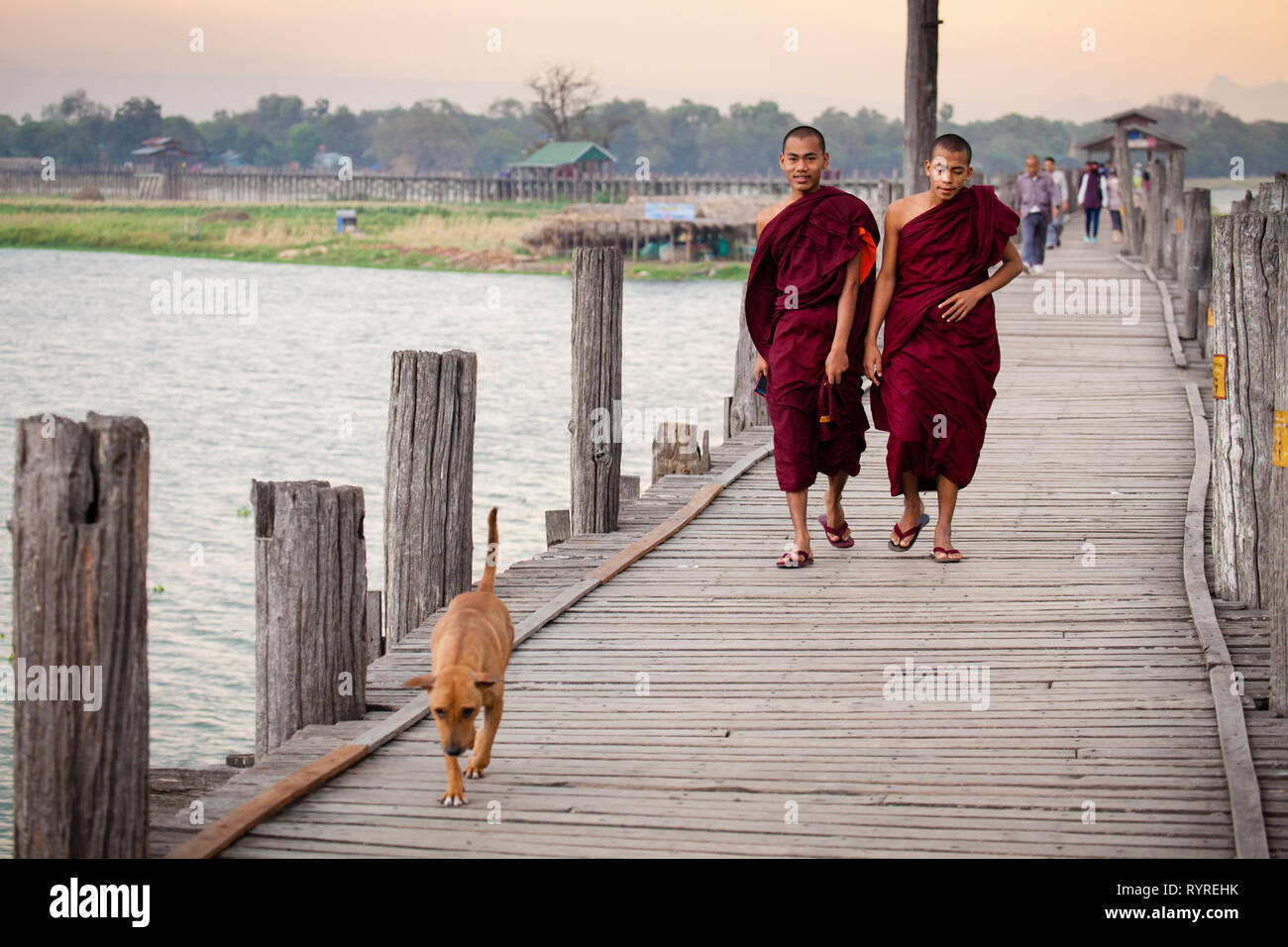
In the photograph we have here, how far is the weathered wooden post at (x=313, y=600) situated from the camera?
15.6ft

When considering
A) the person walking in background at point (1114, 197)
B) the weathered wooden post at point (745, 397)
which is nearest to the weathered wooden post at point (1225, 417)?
the weathered wooden post at point (745, 397)

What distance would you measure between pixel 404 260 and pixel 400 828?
54.2m

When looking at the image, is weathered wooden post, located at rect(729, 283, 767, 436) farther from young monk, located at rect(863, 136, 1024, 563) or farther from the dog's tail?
the dog's tail

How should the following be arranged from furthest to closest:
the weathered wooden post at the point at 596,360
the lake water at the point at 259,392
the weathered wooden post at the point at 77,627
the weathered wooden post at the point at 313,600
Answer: the lake water at the point at 259,392 → the weathered wooden post at the point at 596,360 → the weathered wooden post at the point at 313,600 → the weathered wooden post at the point at 77,627

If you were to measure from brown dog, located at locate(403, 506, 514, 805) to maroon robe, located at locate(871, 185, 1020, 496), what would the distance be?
255 cm

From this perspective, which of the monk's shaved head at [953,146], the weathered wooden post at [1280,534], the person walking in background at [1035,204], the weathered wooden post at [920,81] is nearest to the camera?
the weathered wooden post at [1280,534]

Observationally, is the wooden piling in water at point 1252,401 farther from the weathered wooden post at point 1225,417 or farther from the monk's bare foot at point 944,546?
the monk's bare foot at point 944,546

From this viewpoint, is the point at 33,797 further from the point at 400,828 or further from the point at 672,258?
the point at 672,258

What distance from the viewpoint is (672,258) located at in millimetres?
53094

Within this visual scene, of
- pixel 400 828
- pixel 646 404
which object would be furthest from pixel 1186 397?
pixel 646 404

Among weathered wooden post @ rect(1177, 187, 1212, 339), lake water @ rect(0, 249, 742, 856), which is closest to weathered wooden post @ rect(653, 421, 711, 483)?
lake water @ rect(0, 249, 742, 856)

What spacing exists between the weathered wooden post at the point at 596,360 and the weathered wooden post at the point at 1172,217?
11.9m

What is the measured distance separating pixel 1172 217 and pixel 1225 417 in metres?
13.9

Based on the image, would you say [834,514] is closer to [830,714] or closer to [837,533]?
[837,533]
